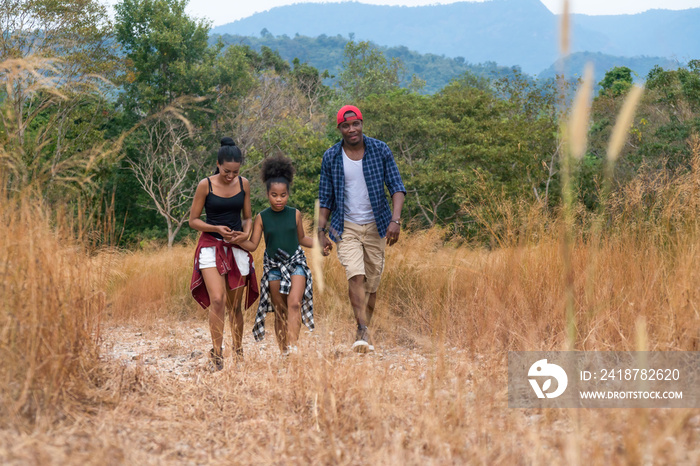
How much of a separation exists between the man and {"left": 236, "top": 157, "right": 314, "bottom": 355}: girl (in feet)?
1.08

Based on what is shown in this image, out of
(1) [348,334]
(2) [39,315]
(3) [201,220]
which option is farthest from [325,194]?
(2) [39,315]

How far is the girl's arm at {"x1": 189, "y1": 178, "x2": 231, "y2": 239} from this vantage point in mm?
4570

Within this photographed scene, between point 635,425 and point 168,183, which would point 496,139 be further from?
point 635,425

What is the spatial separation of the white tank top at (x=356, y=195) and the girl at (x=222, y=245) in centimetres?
85

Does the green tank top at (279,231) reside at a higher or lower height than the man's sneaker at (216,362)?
higher

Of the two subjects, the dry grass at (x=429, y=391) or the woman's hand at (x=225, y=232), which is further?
the woman's hand at (x=225, y=232)

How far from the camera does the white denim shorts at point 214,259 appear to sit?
461 cm

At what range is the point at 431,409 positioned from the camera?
3.03 meters

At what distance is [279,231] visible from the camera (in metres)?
4.79

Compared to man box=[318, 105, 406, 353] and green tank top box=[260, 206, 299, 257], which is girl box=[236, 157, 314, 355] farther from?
man box=[318, 105, 406, 353]

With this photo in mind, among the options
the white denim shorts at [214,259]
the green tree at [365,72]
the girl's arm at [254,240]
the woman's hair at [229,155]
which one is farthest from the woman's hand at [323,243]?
the green tree at [365,72]

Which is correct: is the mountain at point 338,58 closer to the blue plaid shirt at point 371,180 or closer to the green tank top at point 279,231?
the blue plaid shirt at point 371,180

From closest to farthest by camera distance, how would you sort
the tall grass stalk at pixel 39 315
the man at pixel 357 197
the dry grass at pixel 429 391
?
the dry grass at pixel 429 391 < the tall grass stalk at pixel 39 315 < the man at pixel 357 197

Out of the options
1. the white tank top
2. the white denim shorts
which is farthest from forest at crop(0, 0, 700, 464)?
the white tank top
